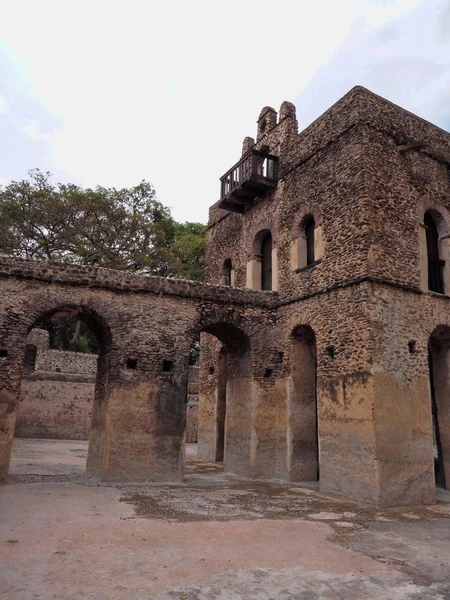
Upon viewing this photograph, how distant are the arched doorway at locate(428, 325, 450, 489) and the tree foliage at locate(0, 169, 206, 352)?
16.4 m

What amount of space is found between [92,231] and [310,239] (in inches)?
602

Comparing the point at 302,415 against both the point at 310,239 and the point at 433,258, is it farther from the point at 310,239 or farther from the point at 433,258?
the point at 433,258

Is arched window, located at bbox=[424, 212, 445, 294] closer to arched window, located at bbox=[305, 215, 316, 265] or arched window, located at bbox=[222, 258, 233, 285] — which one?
arched window, located at bbox=[305, 215, 316, 265]

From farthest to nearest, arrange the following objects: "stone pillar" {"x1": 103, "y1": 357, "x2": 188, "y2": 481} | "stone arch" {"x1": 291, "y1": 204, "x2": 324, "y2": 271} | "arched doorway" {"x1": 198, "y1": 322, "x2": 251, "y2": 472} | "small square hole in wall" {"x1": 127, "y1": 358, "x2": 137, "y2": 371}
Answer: "arched doorway" {"x1": 198, "y1": 322, "x2": 251, "y2": 472}
"stone arch" {"x1": 291, "y1": 204, "x2": 324, "y2": 271}
"small square hole in wall" {"x1": 127, "y1": 358, "x2": 137, "y2": 371}
"stone pillar" {"x1": 103, "y1": 357, "x2": 188, "y2": 481}

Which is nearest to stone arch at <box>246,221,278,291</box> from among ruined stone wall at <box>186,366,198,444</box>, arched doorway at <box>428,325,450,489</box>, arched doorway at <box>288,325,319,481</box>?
arched doorway at <box>288,325,319,481</box>

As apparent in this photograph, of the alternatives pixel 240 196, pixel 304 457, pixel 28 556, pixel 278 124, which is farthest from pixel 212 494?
pixel 278 124

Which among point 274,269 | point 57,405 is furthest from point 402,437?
point 57,405

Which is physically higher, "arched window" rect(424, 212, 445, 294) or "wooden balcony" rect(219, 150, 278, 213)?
"wooden balcony" rect(219, 150, 278, 213)

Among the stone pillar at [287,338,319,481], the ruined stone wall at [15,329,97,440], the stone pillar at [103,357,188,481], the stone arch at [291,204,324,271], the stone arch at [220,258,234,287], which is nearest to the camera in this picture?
the stone pillar at [103,357,188,481]

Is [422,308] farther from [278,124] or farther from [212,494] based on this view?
[278,124]

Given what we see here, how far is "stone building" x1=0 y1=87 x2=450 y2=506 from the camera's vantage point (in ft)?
33.6

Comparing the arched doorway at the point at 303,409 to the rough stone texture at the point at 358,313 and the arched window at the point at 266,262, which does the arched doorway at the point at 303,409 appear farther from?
the arched window at the point at 266,262

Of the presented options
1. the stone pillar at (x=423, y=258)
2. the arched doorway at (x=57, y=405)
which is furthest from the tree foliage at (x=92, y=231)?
the stone pillar at (x=423, y=258)

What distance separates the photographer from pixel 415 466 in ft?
33.0
